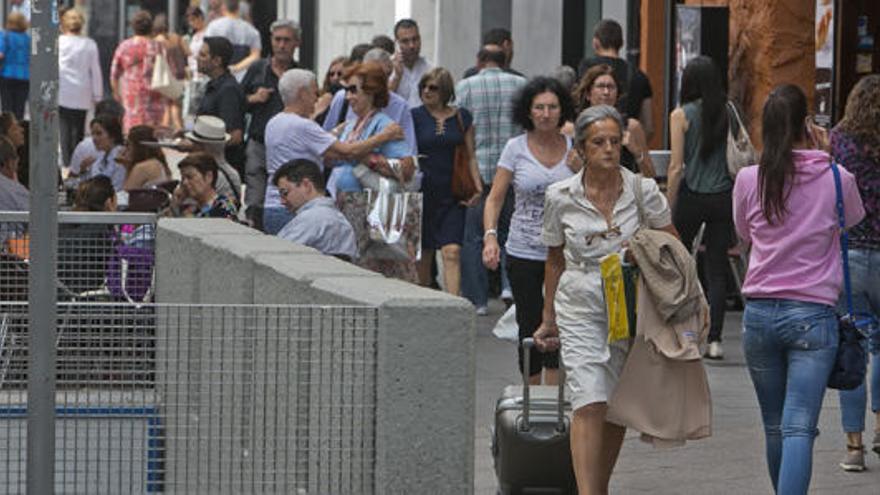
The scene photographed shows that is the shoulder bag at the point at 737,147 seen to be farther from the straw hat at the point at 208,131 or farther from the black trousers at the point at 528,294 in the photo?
the straw hat at the point at 208,131

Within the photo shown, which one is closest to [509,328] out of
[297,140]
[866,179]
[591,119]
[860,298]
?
[860,298]

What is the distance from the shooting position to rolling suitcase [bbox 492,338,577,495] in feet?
29.1

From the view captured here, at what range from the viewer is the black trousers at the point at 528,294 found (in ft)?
37.0

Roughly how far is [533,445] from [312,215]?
3.29 meters

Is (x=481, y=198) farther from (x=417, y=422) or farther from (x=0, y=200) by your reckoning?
(x=417, y=422)

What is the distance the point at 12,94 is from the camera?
87.8 ft

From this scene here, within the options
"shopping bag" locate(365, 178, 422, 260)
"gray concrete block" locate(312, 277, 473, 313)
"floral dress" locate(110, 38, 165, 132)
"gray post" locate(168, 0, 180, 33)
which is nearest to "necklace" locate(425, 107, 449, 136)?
"shopping bag" locate(365, 178, 422, 260)

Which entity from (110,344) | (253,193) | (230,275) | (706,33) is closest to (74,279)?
(230,275)

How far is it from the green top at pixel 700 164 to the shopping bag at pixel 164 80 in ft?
41.5

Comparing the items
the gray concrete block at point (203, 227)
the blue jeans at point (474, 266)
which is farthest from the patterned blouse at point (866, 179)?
the blue jeans at point (474, 266)

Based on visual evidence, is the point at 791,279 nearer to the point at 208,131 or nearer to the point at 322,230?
the point at 322,230

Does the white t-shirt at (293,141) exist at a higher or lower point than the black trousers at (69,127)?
higher

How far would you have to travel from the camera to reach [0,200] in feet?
43.1

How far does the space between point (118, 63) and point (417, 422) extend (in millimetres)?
20453
